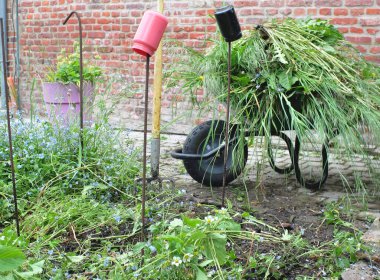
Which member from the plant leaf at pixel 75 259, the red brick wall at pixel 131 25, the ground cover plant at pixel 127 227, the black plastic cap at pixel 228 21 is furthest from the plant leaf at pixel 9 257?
the red brick wall at pixel 131 25

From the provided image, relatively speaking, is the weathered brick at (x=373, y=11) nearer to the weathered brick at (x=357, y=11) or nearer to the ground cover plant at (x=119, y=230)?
the weathered brick at (x=357, y=11)

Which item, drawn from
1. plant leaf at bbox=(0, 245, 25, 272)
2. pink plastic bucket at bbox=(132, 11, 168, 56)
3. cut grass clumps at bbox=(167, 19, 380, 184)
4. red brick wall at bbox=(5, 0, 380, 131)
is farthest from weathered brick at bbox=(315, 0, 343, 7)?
plant leaf at bbox=(0, 245, 25, 272)

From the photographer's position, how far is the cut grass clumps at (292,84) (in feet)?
10.9

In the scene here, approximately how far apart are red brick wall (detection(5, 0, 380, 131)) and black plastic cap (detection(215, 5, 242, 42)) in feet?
8.69

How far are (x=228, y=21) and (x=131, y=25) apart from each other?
4.18 metres

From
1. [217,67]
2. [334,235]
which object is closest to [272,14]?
[217,67]

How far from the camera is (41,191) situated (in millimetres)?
2963

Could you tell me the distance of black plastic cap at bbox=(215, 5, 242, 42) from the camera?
101 inches

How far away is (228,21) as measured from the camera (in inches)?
102

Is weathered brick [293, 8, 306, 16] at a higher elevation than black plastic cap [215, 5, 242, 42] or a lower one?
higher

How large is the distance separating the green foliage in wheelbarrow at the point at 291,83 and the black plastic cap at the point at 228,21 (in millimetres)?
788

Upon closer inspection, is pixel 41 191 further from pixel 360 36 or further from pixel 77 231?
pixel 360 36

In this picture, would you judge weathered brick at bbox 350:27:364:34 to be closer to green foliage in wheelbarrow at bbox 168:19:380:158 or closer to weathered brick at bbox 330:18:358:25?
weathered brick at bbox 330:18:358:25

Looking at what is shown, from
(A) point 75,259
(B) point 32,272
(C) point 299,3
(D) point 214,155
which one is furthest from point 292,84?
(C) point 299,3
